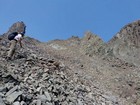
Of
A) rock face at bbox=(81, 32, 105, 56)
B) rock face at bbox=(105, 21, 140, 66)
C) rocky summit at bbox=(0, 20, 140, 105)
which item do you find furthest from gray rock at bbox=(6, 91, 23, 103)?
rock face at bbox=(105, 21, 140, 66)

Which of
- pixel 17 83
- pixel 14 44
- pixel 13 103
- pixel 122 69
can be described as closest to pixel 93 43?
pixel 122 69

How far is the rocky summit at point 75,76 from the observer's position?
15.8 m

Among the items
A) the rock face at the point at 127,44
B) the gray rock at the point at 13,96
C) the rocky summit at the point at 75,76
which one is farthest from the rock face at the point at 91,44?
the gray rock at the point at 13,96

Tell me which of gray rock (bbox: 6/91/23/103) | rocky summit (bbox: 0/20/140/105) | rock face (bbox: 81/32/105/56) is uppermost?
rock face (bbox: 81/32/105/56)

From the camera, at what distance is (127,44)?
4419 cm

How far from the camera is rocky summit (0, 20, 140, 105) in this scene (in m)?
15.8

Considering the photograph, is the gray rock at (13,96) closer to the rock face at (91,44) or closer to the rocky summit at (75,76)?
the rocky summit at (75,76)

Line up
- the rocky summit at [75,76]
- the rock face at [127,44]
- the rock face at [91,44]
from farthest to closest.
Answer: the rock face at [127,44] < the rock face at [91,44] < the rocky summit at [75,76]

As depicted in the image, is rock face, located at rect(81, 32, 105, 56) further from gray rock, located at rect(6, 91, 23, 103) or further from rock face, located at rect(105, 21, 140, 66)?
gray rock, located at rect(6, 91, 23, 103)

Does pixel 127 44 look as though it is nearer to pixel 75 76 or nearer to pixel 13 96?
pixel 75 76

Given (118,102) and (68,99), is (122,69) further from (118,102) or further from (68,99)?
(68,99)

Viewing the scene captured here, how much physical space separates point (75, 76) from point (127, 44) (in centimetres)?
2076

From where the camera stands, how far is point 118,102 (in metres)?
22.3

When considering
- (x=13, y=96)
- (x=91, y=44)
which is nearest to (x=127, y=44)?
(x=91, y=44)
